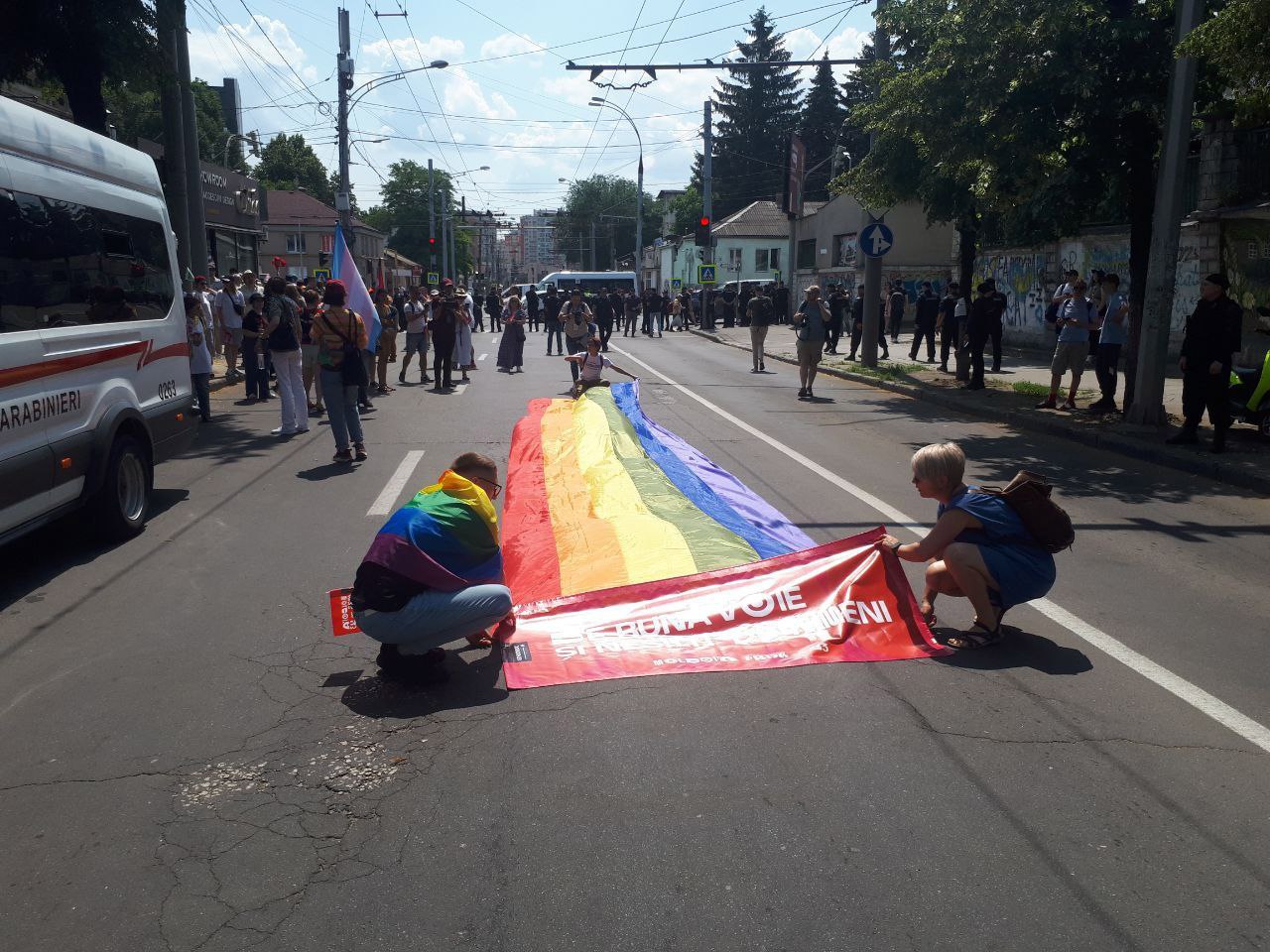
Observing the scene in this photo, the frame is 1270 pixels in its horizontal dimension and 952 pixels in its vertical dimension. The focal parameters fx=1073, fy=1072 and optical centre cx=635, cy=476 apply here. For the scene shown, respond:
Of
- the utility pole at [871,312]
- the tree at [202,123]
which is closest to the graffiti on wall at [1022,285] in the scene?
the utility pole at [871,312]

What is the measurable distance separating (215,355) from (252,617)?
21455 millimetres

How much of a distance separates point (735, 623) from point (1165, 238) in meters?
10.1

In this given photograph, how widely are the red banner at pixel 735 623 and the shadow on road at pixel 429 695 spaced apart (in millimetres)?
128

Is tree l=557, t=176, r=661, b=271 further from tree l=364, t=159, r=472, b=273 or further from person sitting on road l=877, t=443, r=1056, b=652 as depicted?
person sitting on road l=877, t=443, r=1056, b=652

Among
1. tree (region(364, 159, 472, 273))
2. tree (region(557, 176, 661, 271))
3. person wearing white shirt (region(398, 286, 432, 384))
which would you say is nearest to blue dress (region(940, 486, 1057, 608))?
person wearing white shirt (region(398, 286, 432, 384))

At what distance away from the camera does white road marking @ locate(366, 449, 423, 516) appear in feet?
31.0

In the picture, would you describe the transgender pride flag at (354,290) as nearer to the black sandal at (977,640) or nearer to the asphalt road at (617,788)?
the asphalt road at (617,788)

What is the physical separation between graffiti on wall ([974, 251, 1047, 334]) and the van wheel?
25.1 meters

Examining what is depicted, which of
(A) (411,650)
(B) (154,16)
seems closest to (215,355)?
(B) (154,16)

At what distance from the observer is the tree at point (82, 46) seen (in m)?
14.0

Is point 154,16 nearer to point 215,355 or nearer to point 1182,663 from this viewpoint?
point 215,355

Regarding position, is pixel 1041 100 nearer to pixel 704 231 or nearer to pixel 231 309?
pixel 231 309

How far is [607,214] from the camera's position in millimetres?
140750

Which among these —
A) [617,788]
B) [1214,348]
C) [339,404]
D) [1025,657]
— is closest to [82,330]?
[339,404]
